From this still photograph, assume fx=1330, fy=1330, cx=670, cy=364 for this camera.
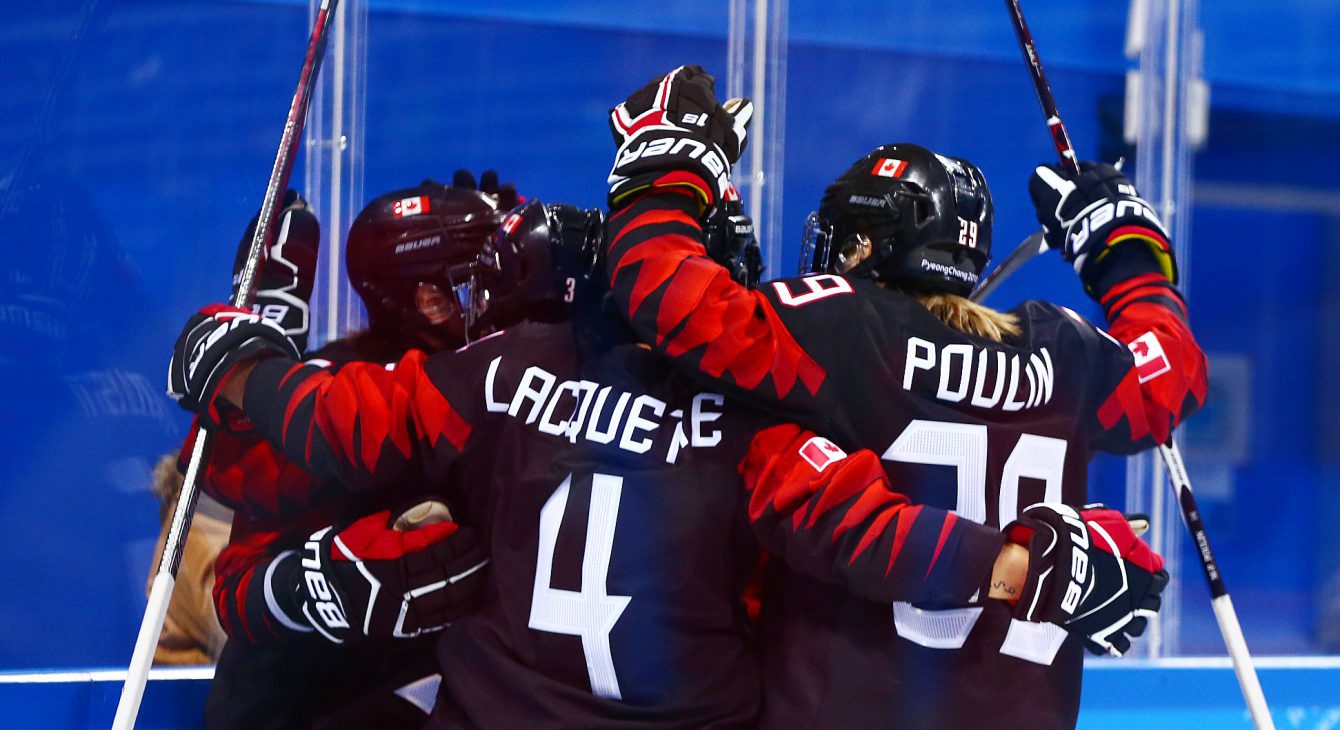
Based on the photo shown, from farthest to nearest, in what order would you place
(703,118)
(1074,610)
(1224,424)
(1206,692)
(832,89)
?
(1224,424)
(832,89)
(1206,692)
(703,118)
(1074,610)

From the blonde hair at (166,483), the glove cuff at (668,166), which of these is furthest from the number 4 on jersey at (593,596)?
the blonde hair at (166,483)

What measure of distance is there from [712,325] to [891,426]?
244 millimetres

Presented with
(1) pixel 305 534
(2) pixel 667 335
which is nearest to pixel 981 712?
(2) pixel 667 335

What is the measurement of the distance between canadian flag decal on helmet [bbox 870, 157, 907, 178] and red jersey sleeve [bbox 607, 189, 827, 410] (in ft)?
0.94

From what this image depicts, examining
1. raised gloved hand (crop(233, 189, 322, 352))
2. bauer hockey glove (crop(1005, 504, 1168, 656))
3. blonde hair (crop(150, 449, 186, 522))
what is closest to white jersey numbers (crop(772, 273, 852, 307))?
bauer hockey glove (crop(1005, 504, 1168, 656))

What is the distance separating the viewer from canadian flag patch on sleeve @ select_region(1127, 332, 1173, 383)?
1.76m

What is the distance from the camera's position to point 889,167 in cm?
176

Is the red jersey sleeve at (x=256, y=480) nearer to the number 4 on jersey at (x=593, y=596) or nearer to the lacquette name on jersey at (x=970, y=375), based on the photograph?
the number 4 on jersey at (x=593, y=596)

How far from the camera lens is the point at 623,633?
61.4 inches

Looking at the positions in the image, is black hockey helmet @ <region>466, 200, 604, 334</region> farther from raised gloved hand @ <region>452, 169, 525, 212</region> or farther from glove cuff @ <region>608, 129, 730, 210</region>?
raised gloved hand @ <region>452, 169, 525, 212</region>

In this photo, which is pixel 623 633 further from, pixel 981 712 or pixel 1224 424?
pixel 1224 424

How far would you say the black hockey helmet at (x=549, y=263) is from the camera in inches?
66.9

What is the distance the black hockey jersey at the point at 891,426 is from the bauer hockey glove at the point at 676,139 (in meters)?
0.07

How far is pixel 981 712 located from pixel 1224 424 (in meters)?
3.79
